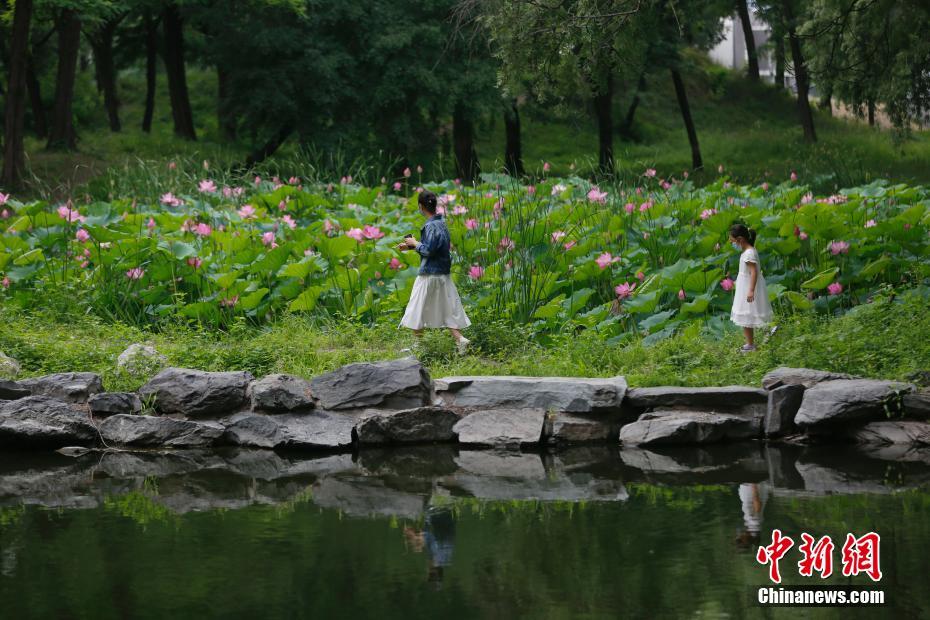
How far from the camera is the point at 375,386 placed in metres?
8.66

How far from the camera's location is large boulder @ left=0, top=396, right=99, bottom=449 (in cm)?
831

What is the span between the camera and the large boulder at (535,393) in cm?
839

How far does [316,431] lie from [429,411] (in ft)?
2.83

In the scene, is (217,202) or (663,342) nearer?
(663,342)

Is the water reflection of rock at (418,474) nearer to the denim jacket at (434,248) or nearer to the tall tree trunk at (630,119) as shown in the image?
the denim jacket at (434,248)

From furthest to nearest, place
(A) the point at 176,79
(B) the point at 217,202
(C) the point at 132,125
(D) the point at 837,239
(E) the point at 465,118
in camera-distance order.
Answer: (C) the point at 132,125 < (A) the point at 176,79 < (E) the point at 465,118 < (B) the point at 217,202 < (D) the point at 837,239

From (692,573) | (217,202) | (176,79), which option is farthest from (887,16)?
(176,79)

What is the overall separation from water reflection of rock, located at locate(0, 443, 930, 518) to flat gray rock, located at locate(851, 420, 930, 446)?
116mm

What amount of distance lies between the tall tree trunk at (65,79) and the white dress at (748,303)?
1930cm

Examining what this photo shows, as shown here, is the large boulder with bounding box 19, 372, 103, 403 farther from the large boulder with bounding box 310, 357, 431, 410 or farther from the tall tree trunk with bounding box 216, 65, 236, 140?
the tall tree trunk with bounding box 216, 65, 236, 140

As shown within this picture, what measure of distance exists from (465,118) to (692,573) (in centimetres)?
2281

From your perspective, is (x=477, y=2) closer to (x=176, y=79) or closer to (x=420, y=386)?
(x=420, y=386)

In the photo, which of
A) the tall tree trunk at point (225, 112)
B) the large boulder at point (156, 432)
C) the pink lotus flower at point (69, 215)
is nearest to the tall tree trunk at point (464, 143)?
the tall tree trunk at point (225, 112)

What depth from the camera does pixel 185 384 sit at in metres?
8.68
